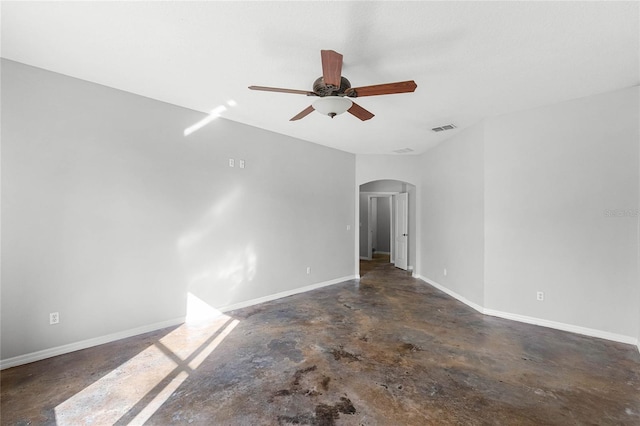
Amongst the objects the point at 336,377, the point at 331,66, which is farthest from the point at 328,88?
the point at 336,377

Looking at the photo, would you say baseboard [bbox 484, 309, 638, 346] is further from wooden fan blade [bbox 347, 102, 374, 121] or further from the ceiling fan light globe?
the ceiling fan light globe

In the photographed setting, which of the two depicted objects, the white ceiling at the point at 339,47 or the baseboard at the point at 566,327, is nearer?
the white ceiling at the point at 339,47

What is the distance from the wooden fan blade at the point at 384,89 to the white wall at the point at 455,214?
2.61m

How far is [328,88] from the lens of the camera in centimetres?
236

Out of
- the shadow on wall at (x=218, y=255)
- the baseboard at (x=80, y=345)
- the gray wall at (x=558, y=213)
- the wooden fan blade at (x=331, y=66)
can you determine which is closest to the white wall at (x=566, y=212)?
the gray wall at (x=558, y=213)

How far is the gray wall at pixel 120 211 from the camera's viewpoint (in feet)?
8.60

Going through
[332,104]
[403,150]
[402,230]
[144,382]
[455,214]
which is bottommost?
[144,382]

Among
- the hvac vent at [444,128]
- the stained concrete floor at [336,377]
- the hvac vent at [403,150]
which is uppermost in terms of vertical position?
the hvac vent at [444,128]

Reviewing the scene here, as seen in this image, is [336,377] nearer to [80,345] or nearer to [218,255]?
[218,255]

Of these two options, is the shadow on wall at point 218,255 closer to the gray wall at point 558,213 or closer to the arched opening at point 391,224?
the arched opening at point 391,224

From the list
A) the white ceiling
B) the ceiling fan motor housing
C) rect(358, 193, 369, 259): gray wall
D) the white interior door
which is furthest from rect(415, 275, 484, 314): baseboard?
the ceiling fan motor housing

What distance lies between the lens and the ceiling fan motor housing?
92.7 inches

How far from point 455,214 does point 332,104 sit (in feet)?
11.6

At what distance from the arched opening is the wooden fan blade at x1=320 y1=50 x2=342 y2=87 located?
16.4 feet
